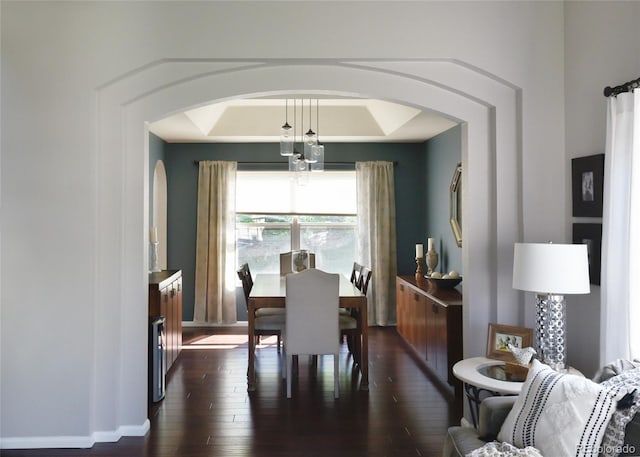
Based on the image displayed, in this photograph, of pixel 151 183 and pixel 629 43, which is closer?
pixel 629 43

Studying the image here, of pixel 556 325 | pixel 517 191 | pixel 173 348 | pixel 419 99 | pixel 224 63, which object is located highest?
pixel 224 63

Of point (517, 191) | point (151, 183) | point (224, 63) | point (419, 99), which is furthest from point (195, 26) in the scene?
point (151, 183)

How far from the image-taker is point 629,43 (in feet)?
8.38

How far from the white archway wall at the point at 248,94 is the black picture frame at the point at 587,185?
0.35m

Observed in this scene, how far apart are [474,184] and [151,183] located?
174 inches

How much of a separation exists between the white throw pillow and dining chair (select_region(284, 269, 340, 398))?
2122 mm

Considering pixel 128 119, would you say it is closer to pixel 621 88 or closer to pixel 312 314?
pixel 312 314

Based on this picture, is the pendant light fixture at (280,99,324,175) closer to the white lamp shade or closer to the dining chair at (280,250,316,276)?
the dining chair at (280,250,316,276)

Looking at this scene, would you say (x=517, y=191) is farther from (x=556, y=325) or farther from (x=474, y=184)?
(x=556, y=325)

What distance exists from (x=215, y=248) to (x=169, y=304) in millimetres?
2091

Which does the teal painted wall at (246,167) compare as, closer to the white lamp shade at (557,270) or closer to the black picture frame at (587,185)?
the black picture frame at (587,185)

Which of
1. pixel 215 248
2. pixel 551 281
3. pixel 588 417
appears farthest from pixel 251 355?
pixel 588 417

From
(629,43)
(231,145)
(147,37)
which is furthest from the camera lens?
(231,145)

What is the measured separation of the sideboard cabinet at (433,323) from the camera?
411 cm
